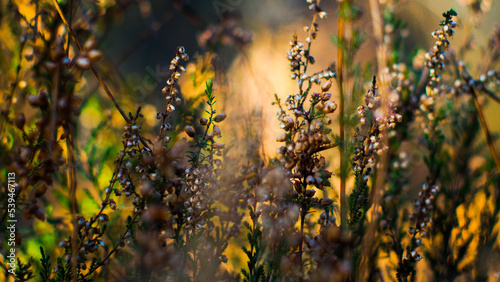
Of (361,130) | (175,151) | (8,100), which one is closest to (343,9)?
(361,130)

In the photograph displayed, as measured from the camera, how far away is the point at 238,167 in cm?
67

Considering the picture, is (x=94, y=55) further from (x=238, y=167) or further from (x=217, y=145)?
(x=238, y=167)

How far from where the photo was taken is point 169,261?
15.6 inches

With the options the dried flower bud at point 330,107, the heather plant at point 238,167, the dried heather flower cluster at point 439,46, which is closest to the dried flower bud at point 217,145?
the heather plant at point 238,167

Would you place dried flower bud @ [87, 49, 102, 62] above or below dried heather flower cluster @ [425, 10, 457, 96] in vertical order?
below

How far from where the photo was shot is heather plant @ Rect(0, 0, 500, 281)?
17.8 inches

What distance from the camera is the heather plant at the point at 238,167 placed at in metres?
0.45

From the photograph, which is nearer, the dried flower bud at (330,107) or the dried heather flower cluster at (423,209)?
the dried flower bud at (330,107)

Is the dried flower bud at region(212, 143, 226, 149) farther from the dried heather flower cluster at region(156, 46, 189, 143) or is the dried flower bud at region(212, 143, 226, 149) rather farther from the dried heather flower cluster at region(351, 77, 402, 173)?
the dried heather flower cluster at region(351, 77, 402, 173)

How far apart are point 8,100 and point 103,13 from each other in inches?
10.4

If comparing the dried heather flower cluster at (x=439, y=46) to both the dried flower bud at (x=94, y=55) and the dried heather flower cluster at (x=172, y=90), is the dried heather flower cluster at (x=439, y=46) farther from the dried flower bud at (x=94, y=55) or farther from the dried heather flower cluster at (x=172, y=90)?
the dried flower bud at (x=94, y=55)

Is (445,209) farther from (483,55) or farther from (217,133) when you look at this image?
(217,133)

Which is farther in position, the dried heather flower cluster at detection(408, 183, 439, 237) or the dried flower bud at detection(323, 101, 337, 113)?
the dried heather flower cluster at detection(408, 183, 439, 237)

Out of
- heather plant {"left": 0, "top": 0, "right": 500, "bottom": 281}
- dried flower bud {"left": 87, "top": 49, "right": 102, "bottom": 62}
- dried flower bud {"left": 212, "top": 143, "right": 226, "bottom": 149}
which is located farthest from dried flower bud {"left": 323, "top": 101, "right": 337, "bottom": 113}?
dried flower bud {"left": 87, "top": 49, "right": 102, "bottom": 62}
